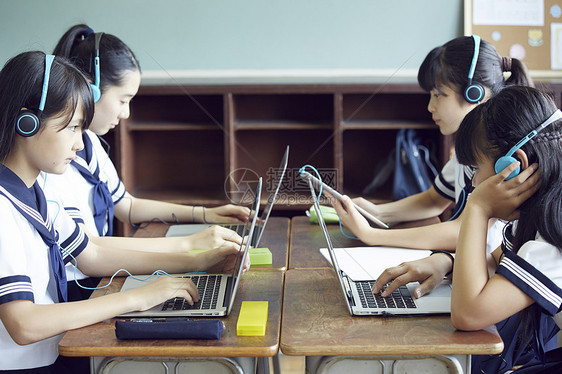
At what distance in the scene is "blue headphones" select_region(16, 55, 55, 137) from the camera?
124cm

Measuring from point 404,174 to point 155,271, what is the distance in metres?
1.79

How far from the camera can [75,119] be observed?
1.35 metres

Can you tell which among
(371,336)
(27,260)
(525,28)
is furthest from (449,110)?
(525,28)

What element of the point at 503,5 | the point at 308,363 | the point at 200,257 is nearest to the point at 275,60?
the point at 503,5

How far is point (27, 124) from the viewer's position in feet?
4.08

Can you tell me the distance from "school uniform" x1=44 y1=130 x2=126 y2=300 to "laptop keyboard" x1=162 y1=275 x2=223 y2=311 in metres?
0.44

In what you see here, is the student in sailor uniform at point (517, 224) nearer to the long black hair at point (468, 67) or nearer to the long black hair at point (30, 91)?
the long black hair at point (468, 67)

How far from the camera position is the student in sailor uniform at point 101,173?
5.58 ft

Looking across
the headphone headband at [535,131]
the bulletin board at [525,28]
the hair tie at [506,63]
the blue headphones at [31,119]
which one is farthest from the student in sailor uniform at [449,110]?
the bulletin board at [525,28]

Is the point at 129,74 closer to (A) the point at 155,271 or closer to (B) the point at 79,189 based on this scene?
(B) the point at 79,189

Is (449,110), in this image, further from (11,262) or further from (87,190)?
(11,262)

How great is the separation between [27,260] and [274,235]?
2.78ft

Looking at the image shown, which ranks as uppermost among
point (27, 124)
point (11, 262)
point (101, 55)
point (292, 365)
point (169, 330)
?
point (101, 55)

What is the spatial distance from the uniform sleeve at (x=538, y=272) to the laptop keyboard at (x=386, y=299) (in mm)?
217
